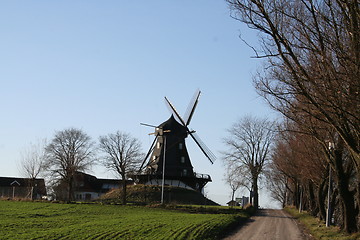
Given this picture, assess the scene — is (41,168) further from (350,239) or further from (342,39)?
(342,39)

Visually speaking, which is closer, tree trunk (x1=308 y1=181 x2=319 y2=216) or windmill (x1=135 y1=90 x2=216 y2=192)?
tree trunk (x1=308 y1=181 x2=319 y2=216)

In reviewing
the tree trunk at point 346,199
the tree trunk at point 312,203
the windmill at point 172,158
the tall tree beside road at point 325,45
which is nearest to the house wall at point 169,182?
the windmill at point 172,158

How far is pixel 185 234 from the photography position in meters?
24.4

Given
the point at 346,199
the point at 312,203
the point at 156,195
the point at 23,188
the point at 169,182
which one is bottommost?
the point at 346,199

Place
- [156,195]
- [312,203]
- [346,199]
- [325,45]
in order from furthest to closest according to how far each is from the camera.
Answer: [156,195]
[312,203]
[346,199]
[325,45]

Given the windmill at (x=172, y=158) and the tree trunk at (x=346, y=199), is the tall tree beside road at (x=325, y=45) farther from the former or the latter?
the windmill at (x=172, y=158)

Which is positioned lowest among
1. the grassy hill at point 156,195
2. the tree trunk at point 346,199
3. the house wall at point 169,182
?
the tree trunk at point 346,199

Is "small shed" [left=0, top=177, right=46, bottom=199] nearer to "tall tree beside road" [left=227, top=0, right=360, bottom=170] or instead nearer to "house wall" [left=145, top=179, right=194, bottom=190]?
"house wall" [left=145, top=179, right=194, bottom=190]

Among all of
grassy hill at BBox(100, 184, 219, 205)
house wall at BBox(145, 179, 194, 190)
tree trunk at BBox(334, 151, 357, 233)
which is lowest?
tree trunk at BBox(334, 151, 357, 233)

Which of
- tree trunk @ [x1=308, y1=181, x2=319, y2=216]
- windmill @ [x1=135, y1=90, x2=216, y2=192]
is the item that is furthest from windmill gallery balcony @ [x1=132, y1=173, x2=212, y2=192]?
tree trunk @ [x1=308, y1=181, x2=319, y2=216]

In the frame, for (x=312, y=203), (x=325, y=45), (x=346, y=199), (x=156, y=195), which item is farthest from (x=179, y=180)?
(x=325, y=45)

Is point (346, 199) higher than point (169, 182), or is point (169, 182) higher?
point (169, 182)

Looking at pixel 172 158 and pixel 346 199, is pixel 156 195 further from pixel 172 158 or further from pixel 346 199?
pixel 346 199

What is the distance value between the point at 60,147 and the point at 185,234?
58169mm
